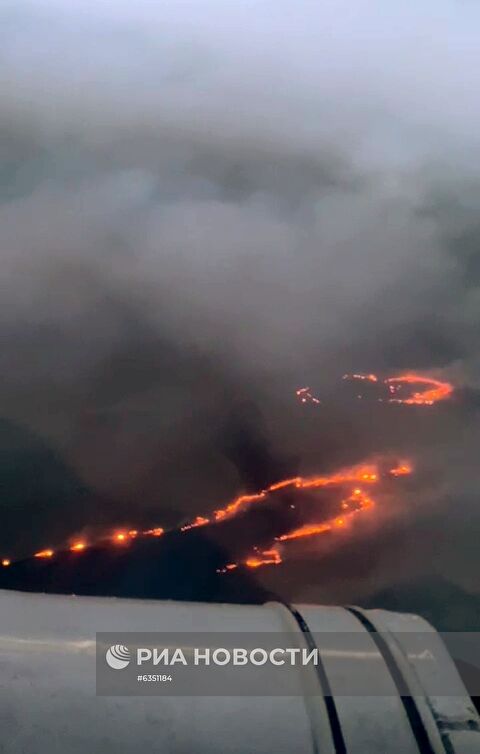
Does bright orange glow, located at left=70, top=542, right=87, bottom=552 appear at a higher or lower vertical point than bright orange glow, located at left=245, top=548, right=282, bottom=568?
higher

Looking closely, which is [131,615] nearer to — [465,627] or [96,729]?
[96,729]

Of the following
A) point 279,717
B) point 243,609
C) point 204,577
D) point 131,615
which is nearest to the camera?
point 279,717

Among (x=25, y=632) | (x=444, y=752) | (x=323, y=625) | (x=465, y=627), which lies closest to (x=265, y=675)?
(x=323, y=625)

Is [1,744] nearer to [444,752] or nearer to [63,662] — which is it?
[63,662]

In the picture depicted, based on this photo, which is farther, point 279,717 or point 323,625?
point 323,625

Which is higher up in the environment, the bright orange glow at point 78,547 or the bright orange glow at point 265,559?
the bright orange glow at point 78,547

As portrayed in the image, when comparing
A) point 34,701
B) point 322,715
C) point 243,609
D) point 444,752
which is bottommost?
point 444,752

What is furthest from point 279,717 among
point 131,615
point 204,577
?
point 204,577

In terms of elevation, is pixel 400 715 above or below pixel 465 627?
below

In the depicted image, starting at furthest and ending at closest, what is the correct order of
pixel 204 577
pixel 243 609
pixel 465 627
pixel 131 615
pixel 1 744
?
pixel 204 577, pixel 465 627, pixel 243 609, pixel 131 615, pixel 1 744
